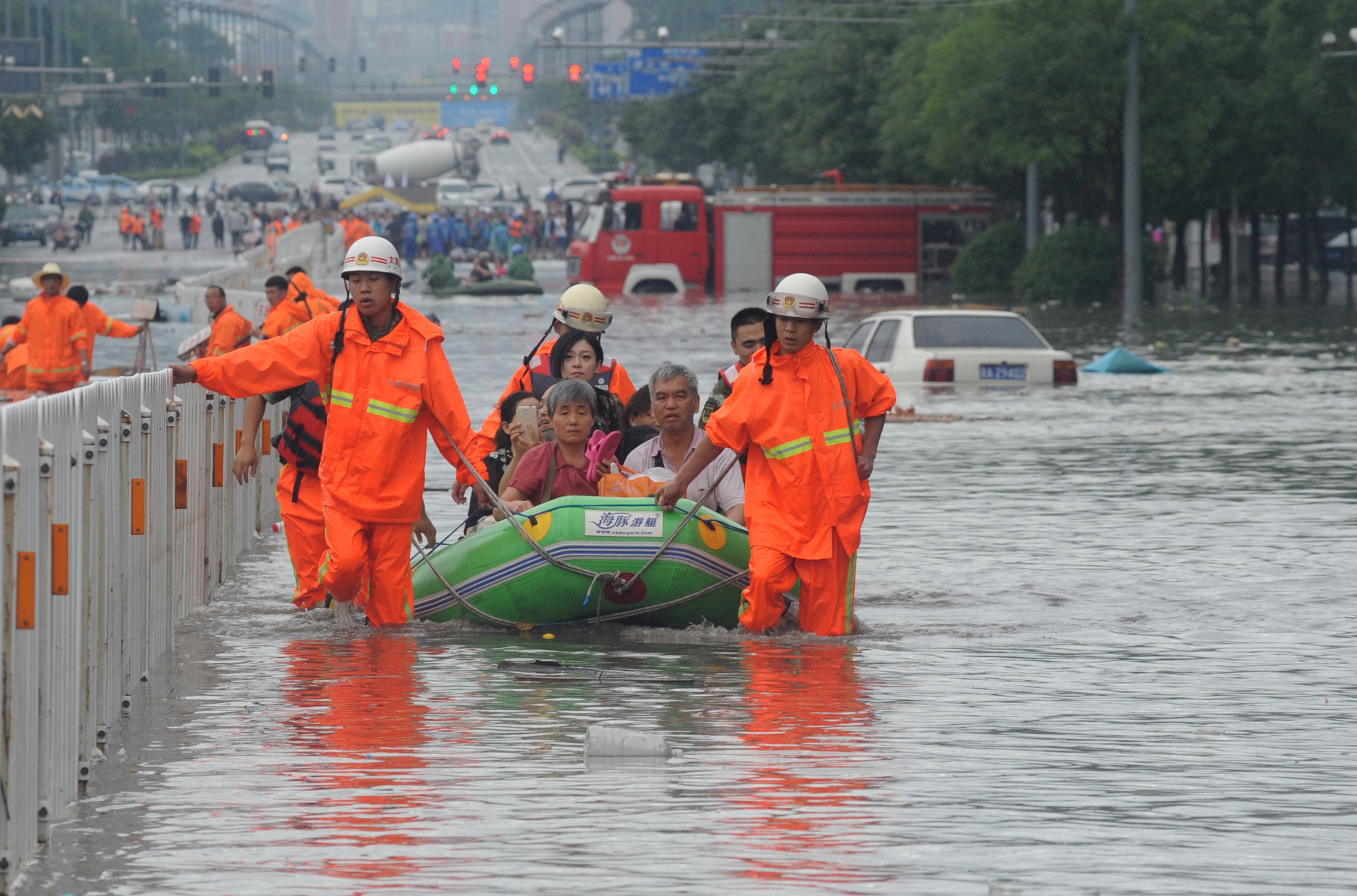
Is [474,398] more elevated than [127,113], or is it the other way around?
[127,113]

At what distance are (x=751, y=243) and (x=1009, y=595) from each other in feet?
141

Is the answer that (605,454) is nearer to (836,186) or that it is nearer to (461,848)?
(461,848)

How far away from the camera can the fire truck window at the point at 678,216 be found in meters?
53.3

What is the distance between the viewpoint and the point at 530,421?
11.1 m

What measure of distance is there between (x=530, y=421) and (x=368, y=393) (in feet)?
4.97

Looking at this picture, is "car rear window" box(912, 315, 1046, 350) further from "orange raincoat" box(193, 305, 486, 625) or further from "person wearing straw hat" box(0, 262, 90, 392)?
"orange raincoat" box(193, 305, 486, 625)

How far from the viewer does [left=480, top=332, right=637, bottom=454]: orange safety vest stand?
11.4 metres

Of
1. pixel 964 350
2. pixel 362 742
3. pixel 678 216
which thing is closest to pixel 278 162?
pixel 678 216

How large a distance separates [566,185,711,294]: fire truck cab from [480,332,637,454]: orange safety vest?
3968 centimetres

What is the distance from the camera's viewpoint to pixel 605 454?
10.9 m

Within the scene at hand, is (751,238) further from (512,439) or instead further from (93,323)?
(512,439)

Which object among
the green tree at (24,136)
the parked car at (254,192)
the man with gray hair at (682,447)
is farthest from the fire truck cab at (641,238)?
the parked car at (254,192)

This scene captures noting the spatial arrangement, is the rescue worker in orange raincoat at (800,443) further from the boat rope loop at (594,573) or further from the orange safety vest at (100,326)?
the orange safety vest at (100,326)

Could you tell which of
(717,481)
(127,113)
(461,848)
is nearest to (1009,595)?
(717,481)
